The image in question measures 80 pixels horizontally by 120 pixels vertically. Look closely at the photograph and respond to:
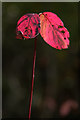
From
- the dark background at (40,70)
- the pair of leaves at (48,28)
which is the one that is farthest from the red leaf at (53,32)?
the dark background at (40,70)

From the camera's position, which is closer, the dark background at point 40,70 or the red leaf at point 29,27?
the red leaf at point 29,27

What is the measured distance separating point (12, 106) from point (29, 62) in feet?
1.09

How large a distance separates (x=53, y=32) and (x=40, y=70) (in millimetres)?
431

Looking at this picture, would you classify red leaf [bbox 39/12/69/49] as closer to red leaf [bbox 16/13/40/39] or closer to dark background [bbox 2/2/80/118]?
red leaf [bbox 16/13/40/39]

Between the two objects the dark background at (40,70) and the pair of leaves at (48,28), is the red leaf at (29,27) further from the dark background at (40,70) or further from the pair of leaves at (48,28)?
the dark background at (40,70)

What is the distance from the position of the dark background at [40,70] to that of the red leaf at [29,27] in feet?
1.39

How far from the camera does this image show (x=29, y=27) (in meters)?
0.70

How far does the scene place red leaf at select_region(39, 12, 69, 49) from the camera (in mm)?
764

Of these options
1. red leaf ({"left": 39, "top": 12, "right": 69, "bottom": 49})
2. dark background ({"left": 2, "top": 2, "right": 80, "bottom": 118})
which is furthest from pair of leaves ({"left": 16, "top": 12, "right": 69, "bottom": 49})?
dark background ({"left": 2, "top": 2, "right": 80, "bottom": 118})

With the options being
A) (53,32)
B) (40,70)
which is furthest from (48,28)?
(40,70)

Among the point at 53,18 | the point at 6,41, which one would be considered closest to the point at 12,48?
the point at 6,41

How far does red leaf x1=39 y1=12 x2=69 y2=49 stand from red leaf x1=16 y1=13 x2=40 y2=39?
0.07 meters

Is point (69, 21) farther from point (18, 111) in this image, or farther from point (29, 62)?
point (18, 111)

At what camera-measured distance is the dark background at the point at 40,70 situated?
3.75 feet
